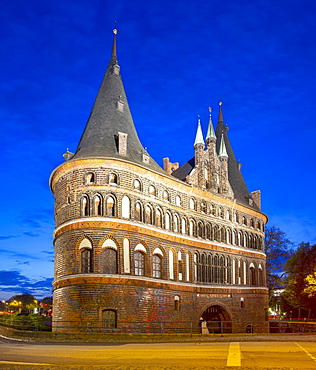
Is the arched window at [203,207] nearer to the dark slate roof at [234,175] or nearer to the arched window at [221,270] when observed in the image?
the arched window at [221,270]

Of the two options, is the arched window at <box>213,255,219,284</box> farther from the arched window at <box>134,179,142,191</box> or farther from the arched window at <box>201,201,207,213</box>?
the arched window at <box>134,179,142,191</box>

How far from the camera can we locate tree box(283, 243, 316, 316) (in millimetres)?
61250

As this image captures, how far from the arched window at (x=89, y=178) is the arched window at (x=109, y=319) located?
8459 mm

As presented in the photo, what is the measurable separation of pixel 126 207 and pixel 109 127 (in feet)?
21.1

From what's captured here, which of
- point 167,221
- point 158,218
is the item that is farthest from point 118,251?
point 167,221

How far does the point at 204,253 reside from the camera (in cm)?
4262

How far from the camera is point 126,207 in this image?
33906mm

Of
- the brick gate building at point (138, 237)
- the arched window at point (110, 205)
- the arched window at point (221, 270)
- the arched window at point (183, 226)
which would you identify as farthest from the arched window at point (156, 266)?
the arched window at point (221, 270)

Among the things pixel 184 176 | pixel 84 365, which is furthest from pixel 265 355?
pixel 184 176

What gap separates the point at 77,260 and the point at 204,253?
1399 cm

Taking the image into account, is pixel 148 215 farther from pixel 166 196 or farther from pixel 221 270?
pixel 221 270

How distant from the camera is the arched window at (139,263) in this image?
3422cm

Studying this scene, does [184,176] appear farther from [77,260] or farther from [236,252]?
[77,260]

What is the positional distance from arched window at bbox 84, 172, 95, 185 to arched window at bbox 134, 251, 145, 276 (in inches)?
229
